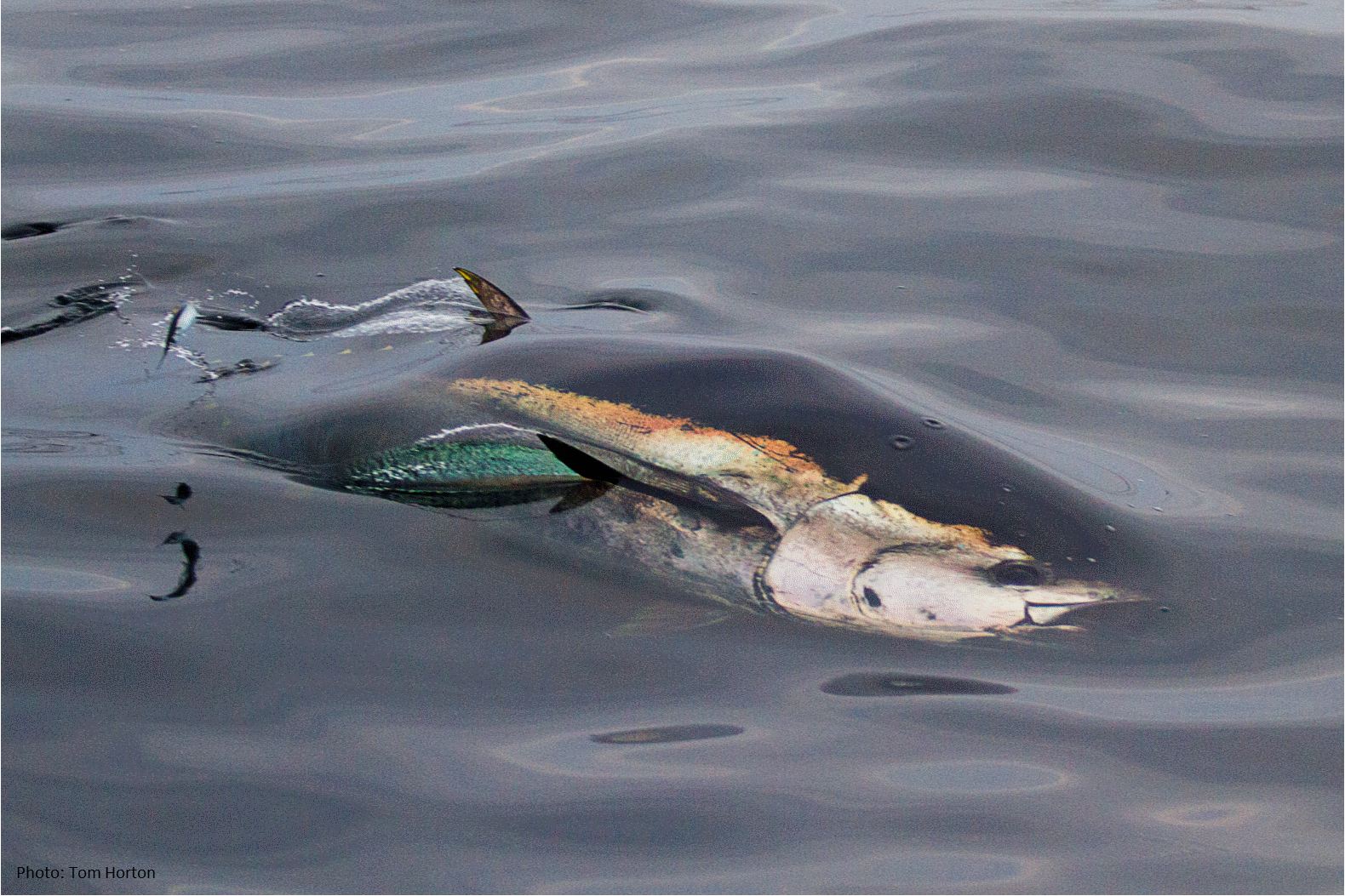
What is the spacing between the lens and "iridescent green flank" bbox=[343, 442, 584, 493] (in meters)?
3.14

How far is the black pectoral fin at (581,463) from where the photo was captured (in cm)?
289

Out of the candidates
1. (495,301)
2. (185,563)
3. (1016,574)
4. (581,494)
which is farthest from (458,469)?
(1016,574)

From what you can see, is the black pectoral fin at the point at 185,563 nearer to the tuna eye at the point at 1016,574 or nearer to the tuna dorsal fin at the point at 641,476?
the tuna dorsal fin at the point at 641,476

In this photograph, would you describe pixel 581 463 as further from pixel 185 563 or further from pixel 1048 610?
pixel 1048 610

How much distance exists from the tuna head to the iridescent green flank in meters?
0.67

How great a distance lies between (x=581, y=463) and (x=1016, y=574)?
114 centimetres

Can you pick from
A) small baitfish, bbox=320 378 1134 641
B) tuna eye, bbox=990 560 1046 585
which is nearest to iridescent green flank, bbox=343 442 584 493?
small baitfish, bbox=320 378 1134 641

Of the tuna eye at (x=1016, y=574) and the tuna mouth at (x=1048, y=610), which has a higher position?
the tuna eye at (x=1016, y=574)

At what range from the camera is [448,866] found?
2.05 meters

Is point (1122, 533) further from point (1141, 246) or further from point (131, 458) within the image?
point (131, 458)

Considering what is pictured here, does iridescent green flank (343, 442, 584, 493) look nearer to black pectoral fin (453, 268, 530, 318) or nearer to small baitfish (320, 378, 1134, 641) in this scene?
small baitfish (320, 378, 1134, 641)

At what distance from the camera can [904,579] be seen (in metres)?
2.80

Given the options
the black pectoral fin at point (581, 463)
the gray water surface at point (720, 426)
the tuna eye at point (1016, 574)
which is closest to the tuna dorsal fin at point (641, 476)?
the black pectoral fin at point (581, 463)

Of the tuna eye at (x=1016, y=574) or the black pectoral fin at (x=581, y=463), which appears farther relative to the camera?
the black pectoral fin at (x=581, y=463)
